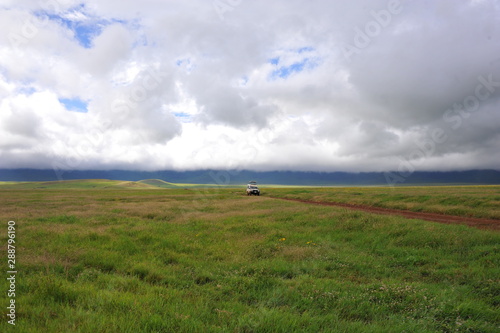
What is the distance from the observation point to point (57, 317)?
16.0ft

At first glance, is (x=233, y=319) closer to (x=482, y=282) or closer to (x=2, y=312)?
Answer: (x=2, y=312)

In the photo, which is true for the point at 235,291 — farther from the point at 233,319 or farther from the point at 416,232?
the point at 416,232

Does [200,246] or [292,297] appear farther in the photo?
[200,246]

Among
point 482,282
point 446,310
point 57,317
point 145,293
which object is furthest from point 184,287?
point 482,282

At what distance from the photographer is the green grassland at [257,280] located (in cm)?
504

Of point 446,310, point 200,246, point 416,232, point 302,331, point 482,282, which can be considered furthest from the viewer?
point 416,232

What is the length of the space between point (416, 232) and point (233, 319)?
40.1ft

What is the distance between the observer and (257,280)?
7.56 m

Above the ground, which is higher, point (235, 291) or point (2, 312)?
point (2, 312)

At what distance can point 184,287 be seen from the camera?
280 inches

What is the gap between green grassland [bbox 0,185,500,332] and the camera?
5039 millimetres

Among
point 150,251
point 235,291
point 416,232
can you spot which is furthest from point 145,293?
point 416,232

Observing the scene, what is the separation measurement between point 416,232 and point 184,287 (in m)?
12.2

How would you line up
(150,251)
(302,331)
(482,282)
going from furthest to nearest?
(150,251) → (482,282) → (302,331)
